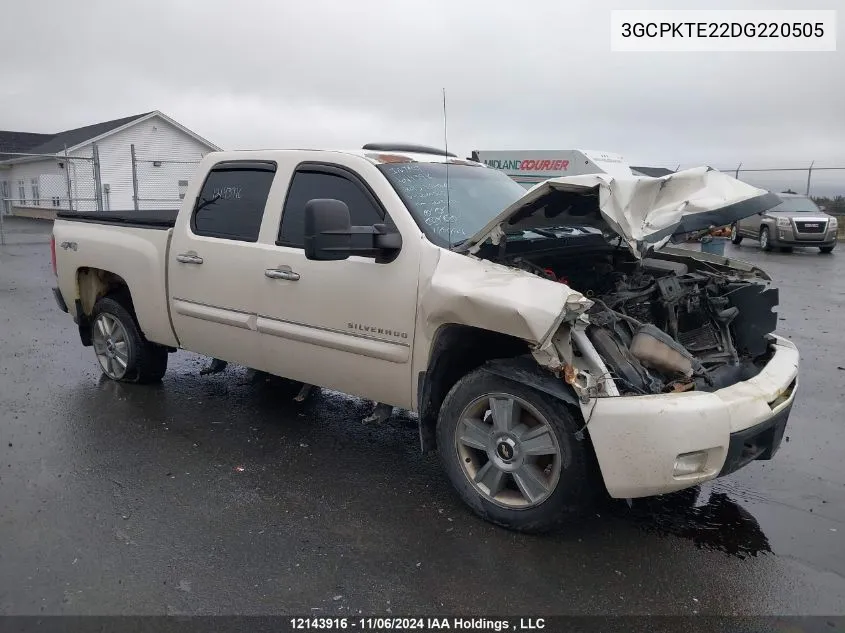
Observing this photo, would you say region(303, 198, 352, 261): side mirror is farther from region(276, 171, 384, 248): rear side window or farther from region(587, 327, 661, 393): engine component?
region(587, 327, 661, 393): engine component

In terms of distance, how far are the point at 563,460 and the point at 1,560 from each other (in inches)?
109

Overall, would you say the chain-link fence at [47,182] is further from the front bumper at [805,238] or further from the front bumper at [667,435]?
the front bumper at [667,435]

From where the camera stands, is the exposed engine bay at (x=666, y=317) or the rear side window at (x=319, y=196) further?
the rear side window at (x=319, y=196)

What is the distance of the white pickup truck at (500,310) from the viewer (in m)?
3.18

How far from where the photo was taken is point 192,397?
18.7ft

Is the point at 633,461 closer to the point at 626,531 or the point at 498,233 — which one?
the point at 626,531

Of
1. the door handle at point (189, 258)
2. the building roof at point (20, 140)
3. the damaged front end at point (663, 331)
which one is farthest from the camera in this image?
the building roof at point (20, 140)

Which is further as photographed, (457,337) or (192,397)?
(192,397)

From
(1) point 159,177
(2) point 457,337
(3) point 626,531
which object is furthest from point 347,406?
(1) point 159,177

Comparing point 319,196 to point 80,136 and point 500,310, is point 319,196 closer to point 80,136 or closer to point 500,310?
point 500,310

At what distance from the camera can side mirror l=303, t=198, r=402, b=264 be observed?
3.54 metres

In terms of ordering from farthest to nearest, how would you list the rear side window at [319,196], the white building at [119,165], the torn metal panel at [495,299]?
the white building at [119,165] → the rear side window at [319,196] → the torn metal panel at [495,299]

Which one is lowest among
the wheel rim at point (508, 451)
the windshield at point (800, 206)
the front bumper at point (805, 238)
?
the wheel rim at point (508, 451)

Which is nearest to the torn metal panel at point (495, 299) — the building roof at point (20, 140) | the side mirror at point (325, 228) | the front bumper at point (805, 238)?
the side mirror at point (325, 228)
